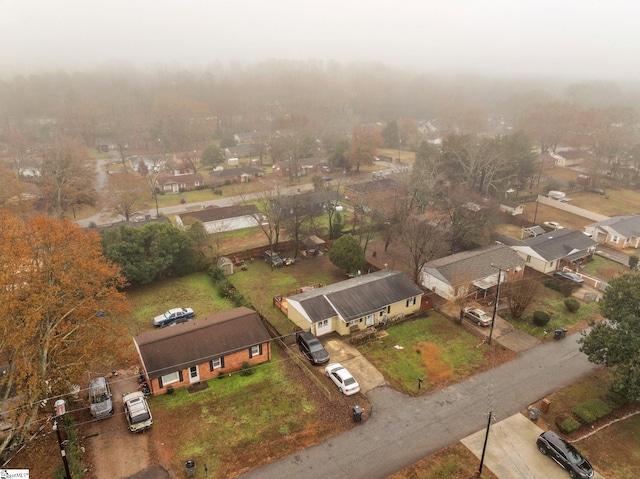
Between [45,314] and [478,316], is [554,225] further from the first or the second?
[45,314]

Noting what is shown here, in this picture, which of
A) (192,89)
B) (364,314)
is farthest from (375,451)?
(192,89)

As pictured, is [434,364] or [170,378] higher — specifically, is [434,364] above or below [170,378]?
below

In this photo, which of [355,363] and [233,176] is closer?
[355,363]

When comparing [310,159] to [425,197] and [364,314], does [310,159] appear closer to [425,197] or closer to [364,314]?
[425,197]

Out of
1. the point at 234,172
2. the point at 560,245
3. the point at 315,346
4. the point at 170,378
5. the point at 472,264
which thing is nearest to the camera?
the point at 170,378

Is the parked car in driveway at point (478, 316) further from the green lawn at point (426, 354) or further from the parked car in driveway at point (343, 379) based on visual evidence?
the parked car in driveway at point (343, 379)

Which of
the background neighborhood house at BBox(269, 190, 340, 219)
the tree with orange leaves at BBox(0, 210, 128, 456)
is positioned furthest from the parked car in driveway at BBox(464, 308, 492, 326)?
the tree with orange leaves at BBox(0, 210, 128, 456)

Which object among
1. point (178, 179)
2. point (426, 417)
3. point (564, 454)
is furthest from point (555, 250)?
point (178, 179)
